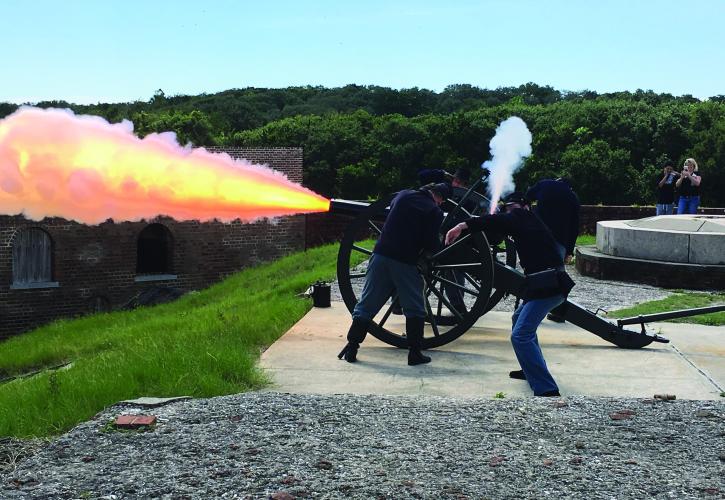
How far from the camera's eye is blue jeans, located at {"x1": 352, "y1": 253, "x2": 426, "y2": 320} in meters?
8.23

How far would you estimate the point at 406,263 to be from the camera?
823cm

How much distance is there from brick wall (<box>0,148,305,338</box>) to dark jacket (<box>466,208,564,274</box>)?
15996 mm

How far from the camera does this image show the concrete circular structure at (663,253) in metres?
14.5

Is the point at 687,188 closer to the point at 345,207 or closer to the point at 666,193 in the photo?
the point at 666,193

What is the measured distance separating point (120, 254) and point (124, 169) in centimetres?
1104

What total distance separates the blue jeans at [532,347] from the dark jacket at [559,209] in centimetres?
192

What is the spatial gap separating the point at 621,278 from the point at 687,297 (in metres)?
1.98

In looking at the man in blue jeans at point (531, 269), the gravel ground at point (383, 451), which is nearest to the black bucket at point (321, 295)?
the man in blue jeans at point (531, 269)

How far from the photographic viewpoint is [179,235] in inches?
921

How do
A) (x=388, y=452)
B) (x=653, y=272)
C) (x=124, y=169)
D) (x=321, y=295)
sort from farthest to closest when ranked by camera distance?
(x=653, y=272)
(x=124, y=169)
(x=321, y=295)
(x=388, y=452)

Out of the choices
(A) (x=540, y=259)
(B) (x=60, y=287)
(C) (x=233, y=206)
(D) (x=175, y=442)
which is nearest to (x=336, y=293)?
(C) (x=233, y=206)

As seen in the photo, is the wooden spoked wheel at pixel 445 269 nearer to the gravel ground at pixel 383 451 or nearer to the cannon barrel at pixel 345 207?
the cannon barrel at pixel 345 207

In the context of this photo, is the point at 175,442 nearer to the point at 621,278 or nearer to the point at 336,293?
the point at 336,293

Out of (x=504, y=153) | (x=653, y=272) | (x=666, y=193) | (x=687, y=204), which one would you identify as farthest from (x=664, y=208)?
(x=504, y=153)
